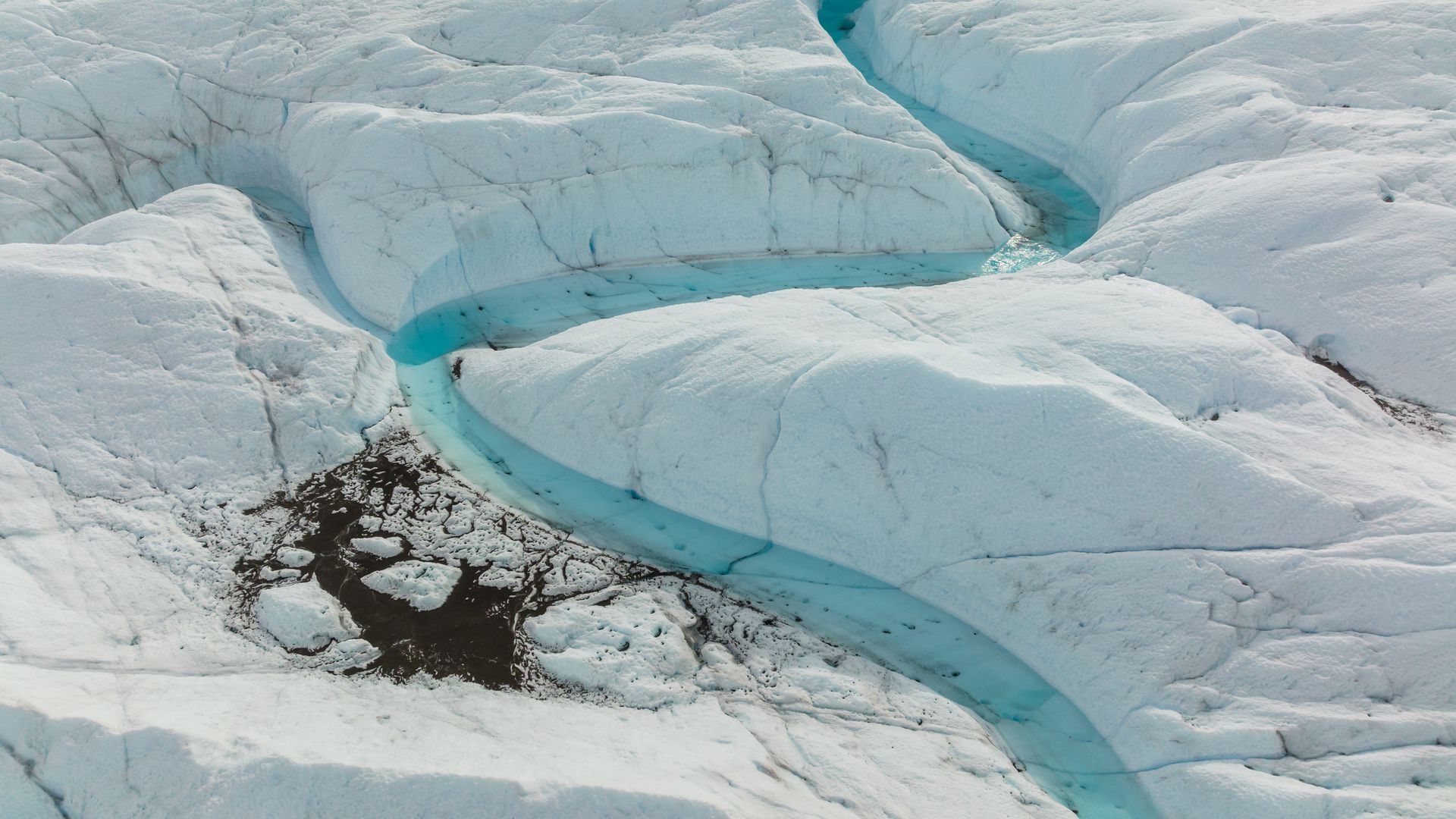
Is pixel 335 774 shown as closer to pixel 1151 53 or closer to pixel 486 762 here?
pixel 486 762

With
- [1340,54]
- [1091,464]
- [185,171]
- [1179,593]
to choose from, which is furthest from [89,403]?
[1340,54]

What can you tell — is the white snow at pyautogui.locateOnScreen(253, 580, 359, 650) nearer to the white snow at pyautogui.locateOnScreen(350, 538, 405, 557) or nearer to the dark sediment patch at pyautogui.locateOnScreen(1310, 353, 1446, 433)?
the white snow at pyautogui.locateOnScreen(350, 538, 405, 557)

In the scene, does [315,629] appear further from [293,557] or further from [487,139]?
[487,139]

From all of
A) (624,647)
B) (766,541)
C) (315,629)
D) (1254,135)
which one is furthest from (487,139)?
(1254,135)

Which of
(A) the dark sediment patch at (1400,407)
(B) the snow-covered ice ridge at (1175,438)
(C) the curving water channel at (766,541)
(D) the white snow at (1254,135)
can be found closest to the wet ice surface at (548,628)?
(C) the curving water channel at (766,541)

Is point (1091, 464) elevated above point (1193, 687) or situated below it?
above

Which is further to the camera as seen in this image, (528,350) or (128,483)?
(528,350)
